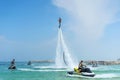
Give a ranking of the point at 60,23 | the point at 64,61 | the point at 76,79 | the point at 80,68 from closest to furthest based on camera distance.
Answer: the point at 76,79 < the point at 80,68 < the point at 60,23 < the point at 64,61

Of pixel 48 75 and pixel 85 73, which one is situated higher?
pixel 48 75

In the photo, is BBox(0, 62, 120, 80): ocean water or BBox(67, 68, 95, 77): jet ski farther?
BBox(0, 62, 120, 80): ocean water

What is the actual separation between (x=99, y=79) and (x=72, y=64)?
15.8m

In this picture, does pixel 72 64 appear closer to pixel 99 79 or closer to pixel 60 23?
pixel 60 23

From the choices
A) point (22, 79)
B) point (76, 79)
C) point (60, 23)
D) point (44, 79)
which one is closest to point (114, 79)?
point (76, 79)

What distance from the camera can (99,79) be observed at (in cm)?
3603

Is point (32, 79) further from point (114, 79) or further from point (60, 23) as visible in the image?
point (60, 23)

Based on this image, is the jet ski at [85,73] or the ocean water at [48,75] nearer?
the jet ski at [85,73]

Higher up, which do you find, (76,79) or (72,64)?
(72,64)

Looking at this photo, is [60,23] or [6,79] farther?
[60,23]

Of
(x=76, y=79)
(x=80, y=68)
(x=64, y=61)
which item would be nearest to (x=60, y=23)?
(x=64, y=61)

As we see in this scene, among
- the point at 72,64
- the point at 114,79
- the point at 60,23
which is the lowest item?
the point at 114,79

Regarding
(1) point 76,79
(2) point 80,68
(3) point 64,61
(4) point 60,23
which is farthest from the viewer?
(3) point 64,61

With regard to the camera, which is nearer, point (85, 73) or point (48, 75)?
point (85, 73)
